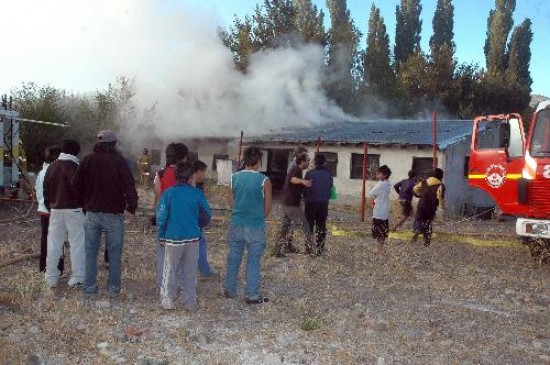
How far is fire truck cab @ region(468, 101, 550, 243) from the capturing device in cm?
808

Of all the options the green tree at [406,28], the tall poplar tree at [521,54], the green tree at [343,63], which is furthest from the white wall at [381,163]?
the green tree at [406,28]

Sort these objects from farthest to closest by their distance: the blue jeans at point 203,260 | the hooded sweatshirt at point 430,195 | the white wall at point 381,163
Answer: the white wall at point 381,163 → the hooded sweatshirt at point 430,195 → the blue jeans at point 203,260

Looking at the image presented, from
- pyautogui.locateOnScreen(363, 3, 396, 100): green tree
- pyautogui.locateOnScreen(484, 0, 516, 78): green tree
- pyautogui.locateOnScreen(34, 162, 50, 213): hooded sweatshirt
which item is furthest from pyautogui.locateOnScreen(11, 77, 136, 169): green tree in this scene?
pyautogui.locateOnScreen(484, 0, 516, 78): green tree

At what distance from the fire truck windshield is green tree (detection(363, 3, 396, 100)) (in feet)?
101

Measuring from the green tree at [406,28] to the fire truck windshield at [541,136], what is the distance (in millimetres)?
38960

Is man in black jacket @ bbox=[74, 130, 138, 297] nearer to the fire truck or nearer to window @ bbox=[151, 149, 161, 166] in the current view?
the fire truck

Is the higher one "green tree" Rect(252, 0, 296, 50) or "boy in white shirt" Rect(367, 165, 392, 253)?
"green tree" Rect(252, 0, 296, 50)

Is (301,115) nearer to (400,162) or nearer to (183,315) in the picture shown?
(400,162)

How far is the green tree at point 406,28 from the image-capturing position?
46.2 metres

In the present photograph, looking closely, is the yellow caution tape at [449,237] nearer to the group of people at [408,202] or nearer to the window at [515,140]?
the group of people at [408,202]

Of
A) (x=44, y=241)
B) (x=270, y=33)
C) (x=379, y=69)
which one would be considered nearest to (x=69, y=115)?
(x=270, y=33)

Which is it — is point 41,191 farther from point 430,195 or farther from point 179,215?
point 430,195

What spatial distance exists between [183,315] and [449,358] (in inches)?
95.5

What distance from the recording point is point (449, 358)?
15.2 ft
